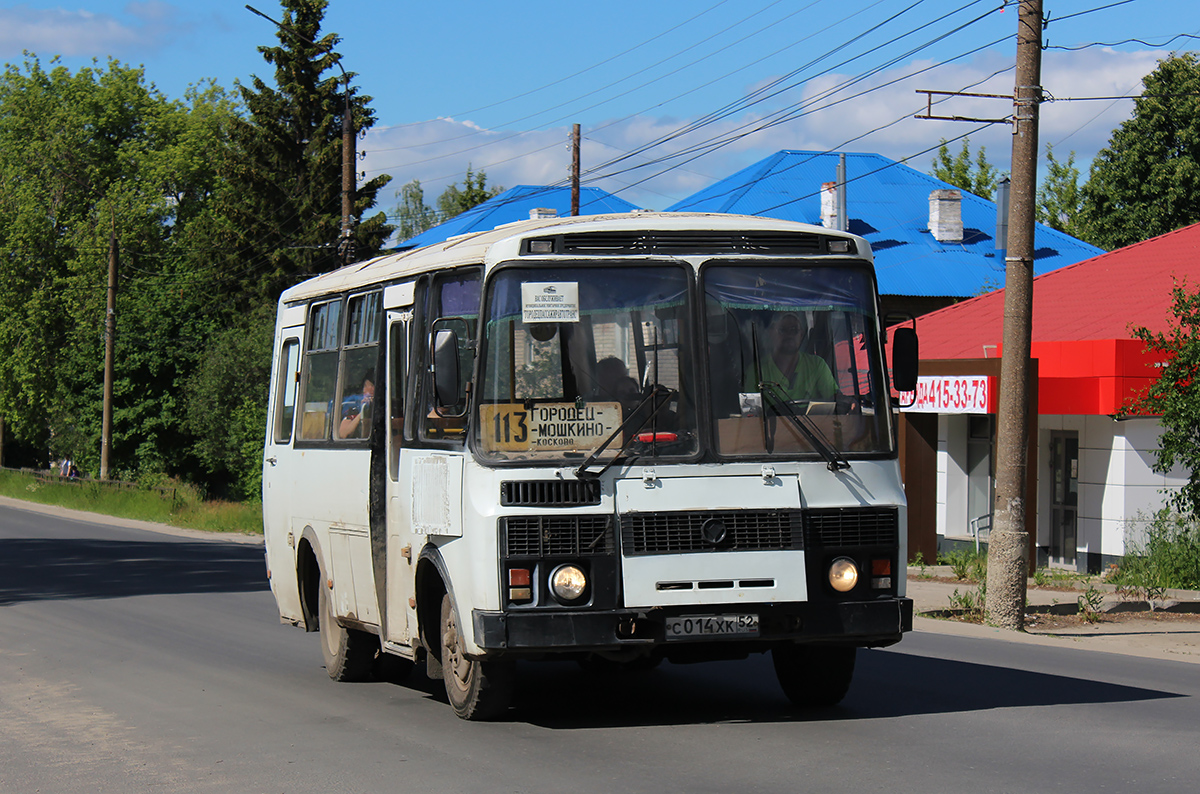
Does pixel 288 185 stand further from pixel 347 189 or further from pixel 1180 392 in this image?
pixel 1180 392

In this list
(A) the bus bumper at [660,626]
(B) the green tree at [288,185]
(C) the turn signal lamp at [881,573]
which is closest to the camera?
(A) the bus bumper at [660,626]

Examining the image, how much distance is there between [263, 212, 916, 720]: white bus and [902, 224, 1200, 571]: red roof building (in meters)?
11.7

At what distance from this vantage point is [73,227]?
74.2 m

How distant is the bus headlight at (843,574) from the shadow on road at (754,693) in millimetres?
1001

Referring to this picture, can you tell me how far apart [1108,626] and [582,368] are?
10.7 metres

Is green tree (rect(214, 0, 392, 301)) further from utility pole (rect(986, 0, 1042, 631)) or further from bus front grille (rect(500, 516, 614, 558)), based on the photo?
bus front grille (rect(500, 516, 614, 558))

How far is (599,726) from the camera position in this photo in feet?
29.5

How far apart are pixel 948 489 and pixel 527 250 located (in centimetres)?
2207

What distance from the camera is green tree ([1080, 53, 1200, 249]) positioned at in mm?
46938

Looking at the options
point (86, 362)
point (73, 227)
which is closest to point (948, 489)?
point (86, 362)

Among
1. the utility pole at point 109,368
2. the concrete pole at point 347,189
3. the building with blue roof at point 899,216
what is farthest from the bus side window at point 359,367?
the utility pole at point 109,368

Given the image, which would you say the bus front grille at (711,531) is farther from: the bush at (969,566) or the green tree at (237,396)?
the green tree at (237,396)

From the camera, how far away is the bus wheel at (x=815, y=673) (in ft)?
31.0

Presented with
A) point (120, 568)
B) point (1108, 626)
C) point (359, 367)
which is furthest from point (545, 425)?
point (120, 568)
